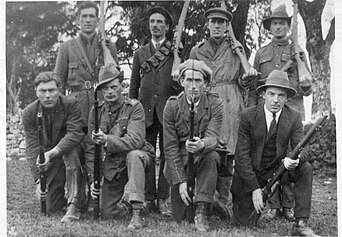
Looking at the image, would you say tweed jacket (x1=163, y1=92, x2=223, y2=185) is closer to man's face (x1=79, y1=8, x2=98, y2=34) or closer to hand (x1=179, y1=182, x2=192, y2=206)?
hand (x1=179, y1=182, x2=192, y2=206)

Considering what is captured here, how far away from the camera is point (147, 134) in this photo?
5418 mm

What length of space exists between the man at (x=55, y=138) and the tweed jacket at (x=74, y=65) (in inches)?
13.4

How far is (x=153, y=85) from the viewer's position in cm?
545

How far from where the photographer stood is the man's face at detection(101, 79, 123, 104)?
4852 millimetres

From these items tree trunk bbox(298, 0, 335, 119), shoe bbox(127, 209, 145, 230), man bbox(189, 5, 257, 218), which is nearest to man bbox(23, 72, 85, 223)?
shoe bbox(127, 209, 145, 230)

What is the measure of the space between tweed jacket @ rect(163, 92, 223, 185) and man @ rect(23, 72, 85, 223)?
92 centimetres

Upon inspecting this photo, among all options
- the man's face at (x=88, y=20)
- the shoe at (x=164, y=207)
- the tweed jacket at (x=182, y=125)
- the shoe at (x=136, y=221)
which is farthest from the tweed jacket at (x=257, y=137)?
the man's face at (x=88, y=20)

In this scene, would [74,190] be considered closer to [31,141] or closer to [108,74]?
[31,141]

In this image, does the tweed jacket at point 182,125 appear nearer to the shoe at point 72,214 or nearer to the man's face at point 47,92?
the shoe at point 72,214

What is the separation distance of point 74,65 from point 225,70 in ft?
5.08

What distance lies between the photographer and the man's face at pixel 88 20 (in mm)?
5277
